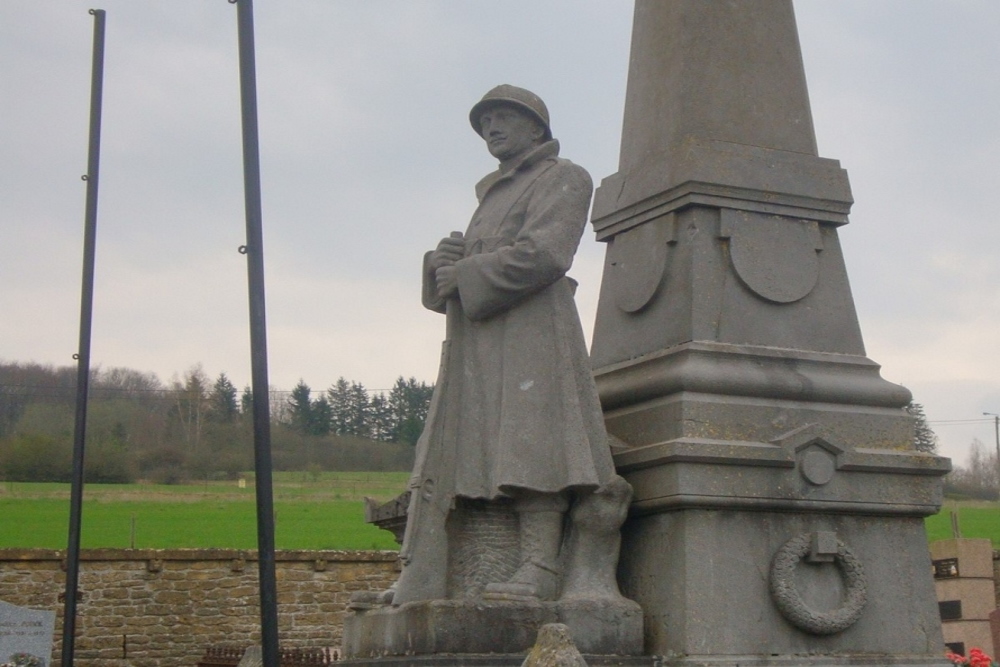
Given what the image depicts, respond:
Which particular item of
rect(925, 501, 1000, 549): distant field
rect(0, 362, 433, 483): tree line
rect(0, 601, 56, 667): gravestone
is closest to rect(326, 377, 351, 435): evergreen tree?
rect(0, 362, 433, 483): tree line

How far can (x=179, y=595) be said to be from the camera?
21734mm

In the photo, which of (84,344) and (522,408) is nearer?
(522,408)

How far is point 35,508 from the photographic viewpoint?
125 ft

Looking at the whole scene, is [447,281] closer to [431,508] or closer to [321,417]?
[431,508]

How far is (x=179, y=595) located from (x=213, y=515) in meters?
16.8

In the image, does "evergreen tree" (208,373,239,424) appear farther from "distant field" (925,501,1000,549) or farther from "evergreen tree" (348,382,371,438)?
"distant field" (925,501,1000,549)

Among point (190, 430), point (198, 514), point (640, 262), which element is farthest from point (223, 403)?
point (640, 262)

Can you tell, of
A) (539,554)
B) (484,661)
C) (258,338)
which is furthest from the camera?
(539,554)

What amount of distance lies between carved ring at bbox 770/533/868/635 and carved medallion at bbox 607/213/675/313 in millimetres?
1330

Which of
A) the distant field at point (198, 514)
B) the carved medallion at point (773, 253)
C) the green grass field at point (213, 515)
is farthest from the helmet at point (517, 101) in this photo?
the green grass field at point (213, 515)

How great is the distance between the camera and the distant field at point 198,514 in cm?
3288

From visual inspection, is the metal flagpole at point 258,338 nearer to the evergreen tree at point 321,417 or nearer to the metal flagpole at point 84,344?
the metal flagpole at point 84,344

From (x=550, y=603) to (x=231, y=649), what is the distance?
1536cm

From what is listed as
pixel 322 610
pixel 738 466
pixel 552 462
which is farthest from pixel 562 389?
pixel 322 610
